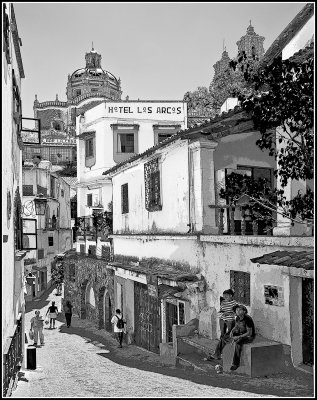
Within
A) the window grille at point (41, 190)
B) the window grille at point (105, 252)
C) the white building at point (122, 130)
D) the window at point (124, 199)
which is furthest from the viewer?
the window grille at point (41, 190)

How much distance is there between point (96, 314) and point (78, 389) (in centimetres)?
1731

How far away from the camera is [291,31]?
1188 centimetres

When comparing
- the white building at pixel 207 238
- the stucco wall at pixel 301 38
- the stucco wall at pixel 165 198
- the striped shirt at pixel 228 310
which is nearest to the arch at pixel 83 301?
the stucco wall at pixel 165 198

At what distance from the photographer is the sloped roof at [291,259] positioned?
916 cm

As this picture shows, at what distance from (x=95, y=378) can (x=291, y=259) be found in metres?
5.71

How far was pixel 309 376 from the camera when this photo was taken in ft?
32.7

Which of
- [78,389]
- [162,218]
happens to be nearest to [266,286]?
[78,389]

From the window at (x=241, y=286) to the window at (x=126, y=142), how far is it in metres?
18.1

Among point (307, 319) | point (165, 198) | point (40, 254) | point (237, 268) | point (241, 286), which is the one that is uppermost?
point (165, 198)

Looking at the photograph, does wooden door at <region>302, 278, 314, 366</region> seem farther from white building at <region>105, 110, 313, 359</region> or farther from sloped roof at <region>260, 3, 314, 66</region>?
sloped roof at <region>260, 3, 314, 66</region>

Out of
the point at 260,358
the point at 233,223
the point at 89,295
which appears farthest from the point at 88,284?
the point at 260,358

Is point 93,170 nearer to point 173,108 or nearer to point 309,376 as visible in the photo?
point 173,108

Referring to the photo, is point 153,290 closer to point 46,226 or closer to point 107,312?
point 107,312

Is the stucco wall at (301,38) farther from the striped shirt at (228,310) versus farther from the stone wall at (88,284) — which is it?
the stone wall at (88,284)
